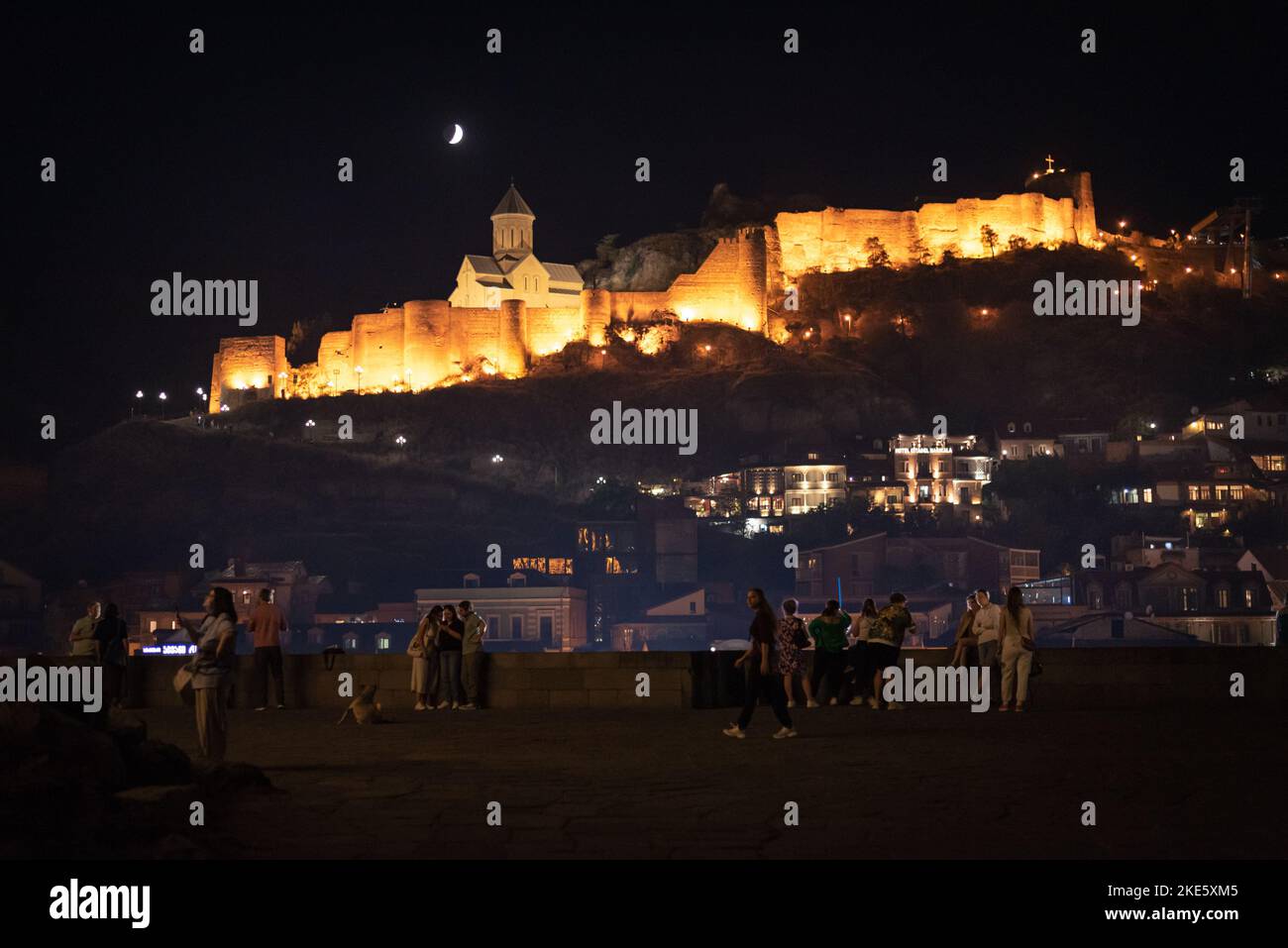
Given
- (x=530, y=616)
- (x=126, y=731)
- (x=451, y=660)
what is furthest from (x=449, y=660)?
(x=530, y=616)

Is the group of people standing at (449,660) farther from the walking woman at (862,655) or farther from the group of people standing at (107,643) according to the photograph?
the walking woman at (862,655)

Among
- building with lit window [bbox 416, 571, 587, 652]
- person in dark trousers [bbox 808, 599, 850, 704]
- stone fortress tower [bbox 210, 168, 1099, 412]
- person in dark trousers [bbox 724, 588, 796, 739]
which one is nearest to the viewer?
person in dark trousers [bbox 724, 588, 796, 739]

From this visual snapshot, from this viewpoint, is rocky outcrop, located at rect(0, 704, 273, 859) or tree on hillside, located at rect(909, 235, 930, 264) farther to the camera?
tree on hillside, located at rect(909, 235, 930, 264)

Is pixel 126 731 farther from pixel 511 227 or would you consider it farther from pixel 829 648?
pixel 511 227

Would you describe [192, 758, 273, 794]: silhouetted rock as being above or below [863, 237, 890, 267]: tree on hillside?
below

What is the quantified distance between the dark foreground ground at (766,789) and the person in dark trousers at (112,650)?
188 cm

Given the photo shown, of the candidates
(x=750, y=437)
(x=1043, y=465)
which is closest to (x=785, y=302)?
(x=750, y=437)

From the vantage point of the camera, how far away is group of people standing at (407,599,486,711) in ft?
46.6

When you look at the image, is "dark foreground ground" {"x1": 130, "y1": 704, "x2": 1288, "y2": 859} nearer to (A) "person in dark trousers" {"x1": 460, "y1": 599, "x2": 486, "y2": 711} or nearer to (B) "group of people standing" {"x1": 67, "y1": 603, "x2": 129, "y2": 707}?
(A) "person in dark trousers" {"x1": 460, "y1": 599, "x2": 486, "y2": 711}

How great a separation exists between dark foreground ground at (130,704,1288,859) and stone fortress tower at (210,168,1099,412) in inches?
2804

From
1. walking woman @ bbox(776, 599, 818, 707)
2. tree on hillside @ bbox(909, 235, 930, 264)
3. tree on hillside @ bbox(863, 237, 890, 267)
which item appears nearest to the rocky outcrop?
Answer: walking woman @ bbox(776, 599, 818, 707)

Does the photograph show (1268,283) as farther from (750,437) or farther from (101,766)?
(101,766)
